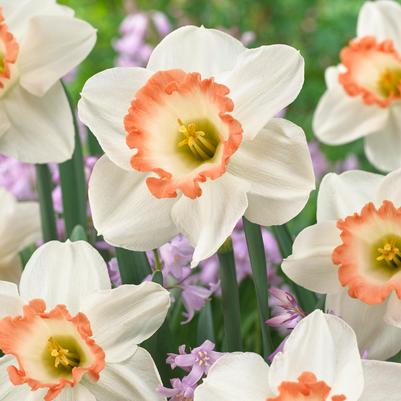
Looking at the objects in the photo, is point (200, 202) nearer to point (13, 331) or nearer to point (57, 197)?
point (13, 331)

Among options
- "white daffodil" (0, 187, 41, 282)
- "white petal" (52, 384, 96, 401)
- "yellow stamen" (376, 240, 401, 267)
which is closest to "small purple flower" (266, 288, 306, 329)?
"yellow stamen" (376, 240, 401, 267)

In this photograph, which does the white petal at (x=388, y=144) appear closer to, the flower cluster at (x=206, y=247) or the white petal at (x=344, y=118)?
the white petal at (x=344, y=118)

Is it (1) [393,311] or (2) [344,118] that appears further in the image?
(2) [344,118]

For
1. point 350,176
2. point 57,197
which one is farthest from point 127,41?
point 350,176

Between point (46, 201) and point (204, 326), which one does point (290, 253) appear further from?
point (46, 201)

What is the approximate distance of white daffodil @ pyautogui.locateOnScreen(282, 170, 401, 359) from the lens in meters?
0.96

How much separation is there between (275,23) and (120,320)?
2.74 meters

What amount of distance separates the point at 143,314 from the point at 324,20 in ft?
8.27

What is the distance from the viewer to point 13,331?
95cm

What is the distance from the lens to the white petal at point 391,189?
0.97 m

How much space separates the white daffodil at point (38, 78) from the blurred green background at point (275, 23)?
1.74 m

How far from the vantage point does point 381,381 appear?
2.93ft

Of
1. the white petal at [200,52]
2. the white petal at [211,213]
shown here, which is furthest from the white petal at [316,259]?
the white petal at [200,52]

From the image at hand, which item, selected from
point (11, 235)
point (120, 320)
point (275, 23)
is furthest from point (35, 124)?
point (275, 23)
